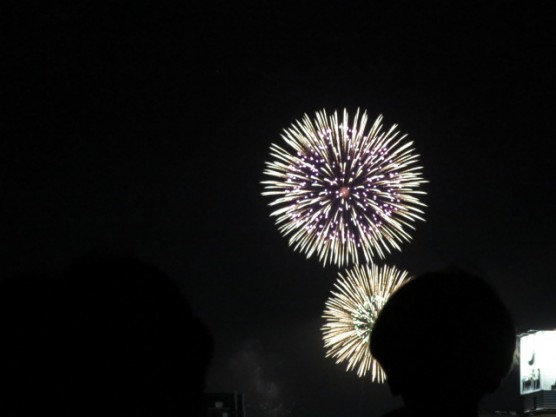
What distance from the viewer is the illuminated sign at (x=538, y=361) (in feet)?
220

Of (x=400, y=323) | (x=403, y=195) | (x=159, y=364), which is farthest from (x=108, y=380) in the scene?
(x=403, y=195)

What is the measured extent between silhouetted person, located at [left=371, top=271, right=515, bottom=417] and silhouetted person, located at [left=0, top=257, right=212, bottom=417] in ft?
5.39

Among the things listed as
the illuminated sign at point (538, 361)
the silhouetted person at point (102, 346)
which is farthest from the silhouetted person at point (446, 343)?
the illuminated sign at point (538, 361)

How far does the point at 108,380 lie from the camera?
105 inches

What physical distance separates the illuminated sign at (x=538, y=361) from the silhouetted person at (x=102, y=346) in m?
67.5

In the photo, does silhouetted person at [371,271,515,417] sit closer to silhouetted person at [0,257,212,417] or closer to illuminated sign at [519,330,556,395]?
silhouetted person at [0,257,212,417]

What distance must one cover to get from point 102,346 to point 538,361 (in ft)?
228

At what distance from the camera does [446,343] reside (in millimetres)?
4172

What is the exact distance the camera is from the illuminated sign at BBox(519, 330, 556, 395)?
67000 millimetres

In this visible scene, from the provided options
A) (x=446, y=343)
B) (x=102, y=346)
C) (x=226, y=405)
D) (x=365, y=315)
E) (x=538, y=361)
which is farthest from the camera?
(x=538, y=361)

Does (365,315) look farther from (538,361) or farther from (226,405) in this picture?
(538,361)

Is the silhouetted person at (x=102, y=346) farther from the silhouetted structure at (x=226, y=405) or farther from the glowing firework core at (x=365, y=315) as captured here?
the silhouetted structure at (x=226, y=405)

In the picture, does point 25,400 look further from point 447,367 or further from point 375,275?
point 375,275

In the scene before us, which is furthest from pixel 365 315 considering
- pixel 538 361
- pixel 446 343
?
pixel 446 343
